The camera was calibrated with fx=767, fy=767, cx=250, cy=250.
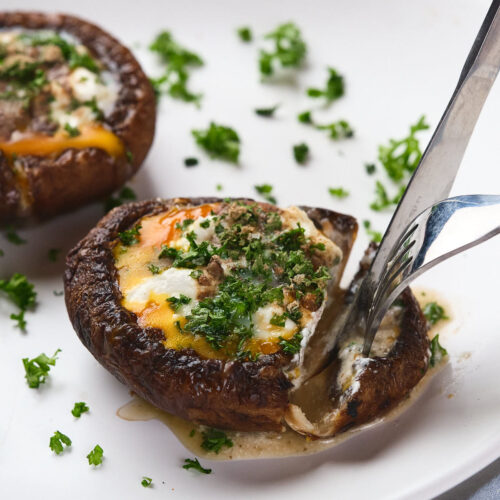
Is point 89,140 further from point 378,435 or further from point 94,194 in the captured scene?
point 378,435

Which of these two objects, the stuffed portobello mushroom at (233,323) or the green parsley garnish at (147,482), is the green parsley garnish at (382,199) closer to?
the stuffed portobello mushroom at (233,323)

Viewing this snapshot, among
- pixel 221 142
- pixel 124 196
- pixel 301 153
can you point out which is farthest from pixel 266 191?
pixel 124 196

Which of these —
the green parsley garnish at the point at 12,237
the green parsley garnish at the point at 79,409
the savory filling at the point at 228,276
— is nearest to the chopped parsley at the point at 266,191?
the savory filling at the point at 228,276

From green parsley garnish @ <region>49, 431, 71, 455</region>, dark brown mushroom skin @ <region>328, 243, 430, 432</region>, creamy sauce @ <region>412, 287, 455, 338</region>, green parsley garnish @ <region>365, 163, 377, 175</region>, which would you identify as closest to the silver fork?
dark brown mushroom skin @ <region>328, 243, 430, 432</region>

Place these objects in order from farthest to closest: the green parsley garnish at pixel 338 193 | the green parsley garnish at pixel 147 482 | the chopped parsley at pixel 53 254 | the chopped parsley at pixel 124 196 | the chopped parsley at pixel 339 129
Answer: the chopped parsley at pixel 339 129 → the green parsley garnish at pixel 338 193 → the chopped parsley at pixel 124 196 → the chopped parsley at pixel 53 254 → the green parsley garnish at pixel 147 482

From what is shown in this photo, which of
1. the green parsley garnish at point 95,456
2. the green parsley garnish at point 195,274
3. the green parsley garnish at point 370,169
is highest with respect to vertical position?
the green parsley garnish at point 195,274

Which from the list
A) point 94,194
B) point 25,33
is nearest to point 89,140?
point 94,194
